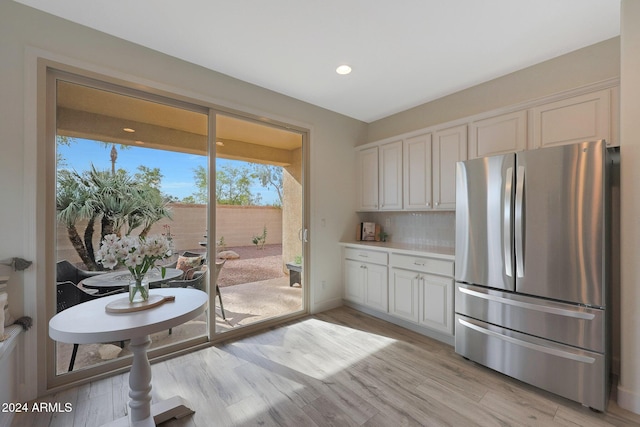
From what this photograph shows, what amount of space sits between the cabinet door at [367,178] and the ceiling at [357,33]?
112cm

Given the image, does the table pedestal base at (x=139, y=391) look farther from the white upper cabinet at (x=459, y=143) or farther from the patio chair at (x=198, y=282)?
the white upper cabinet at (x=459, y=143)

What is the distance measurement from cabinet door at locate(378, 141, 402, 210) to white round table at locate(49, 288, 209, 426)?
256 centimetres

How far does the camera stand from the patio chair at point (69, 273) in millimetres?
2074

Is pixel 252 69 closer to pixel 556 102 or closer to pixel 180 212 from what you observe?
pixel 180 212

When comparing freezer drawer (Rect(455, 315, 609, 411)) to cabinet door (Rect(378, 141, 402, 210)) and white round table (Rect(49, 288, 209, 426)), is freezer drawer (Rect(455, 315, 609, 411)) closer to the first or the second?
cabinet door (Rect(378, 141, 402, 210))

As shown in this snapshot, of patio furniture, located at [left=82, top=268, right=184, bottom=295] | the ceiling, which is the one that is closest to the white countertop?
the ceiling

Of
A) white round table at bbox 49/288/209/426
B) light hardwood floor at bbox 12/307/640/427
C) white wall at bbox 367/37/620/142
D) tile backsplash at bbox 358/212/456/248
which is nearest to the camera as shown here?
white round table at bbox 49/288/209/426

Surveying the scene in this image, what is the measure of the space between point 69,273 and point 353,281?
293 centimetres

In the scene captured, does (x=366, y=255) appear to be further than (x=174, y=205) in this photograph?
Yes

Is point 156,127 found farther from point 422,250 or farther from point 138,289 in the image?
point 422,250

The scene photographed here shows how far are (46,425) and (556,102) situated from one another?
438cm

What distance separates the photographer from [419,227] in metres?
3.62

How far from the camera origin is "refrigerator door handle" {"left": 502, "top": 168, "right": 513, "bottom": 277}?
7.00 ft

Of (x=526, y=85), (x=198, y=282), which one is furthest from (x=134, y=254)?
(x=526, y=85)
